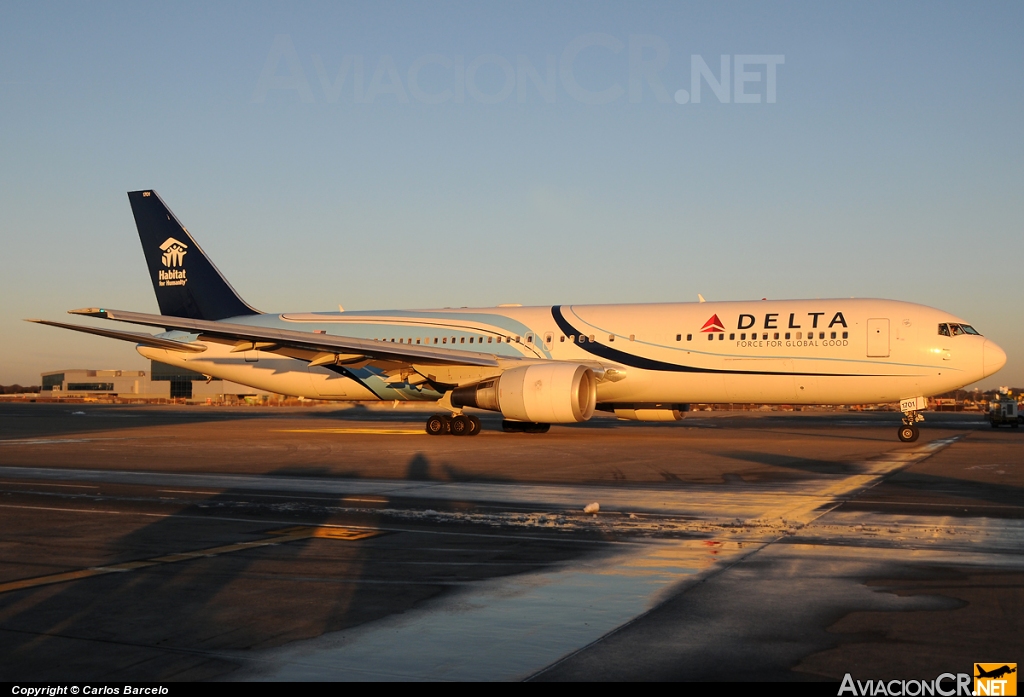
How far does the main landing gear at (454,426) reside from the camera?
24.9 metres

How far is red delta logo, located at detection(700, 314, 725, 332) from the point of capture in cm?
2311

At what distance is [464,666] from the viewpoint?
173 inches

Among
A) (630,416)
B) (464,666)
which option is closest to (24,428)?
(630,416)

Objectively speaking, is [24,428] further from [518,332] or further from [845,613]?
[845,613]

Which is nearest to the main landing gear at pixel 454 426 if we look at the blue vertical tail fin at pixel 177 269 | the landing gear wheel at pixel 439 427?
the landing gear wheel at pixel 439 427

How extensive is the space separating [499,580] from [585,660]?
2.02 m

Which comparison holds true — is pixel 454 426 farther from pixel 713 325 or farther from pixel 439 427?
pixel 713 325

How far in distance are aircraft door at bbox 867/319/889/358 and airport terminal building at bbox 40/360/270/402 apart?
204 feet

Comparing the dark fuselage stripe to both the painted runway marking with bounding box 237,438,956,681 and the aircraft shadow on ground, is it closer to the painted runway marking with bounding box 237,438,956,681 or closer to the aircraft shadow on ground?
the painted runway marking with bounding box 237,438,956,681

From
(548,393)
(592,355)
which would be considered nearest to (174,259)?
(592,355)

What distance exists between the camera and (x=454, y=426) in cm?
2500

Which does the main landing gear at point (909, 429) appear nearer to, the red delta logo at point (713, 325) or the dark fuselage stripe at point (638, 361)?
the dark fuselage stripe at point (638, 361)

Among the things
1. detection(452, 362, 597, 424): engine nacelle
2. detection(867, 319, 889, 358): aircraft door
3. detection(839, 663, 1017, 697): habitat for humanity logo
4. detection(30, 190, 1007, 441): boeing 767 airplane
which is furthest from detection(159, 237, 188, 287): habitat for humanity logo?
detection(839, 663, 1017, 697): habitat for humanity logo

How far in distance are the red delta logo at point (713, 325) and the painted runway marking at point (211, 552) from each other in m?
16.1
